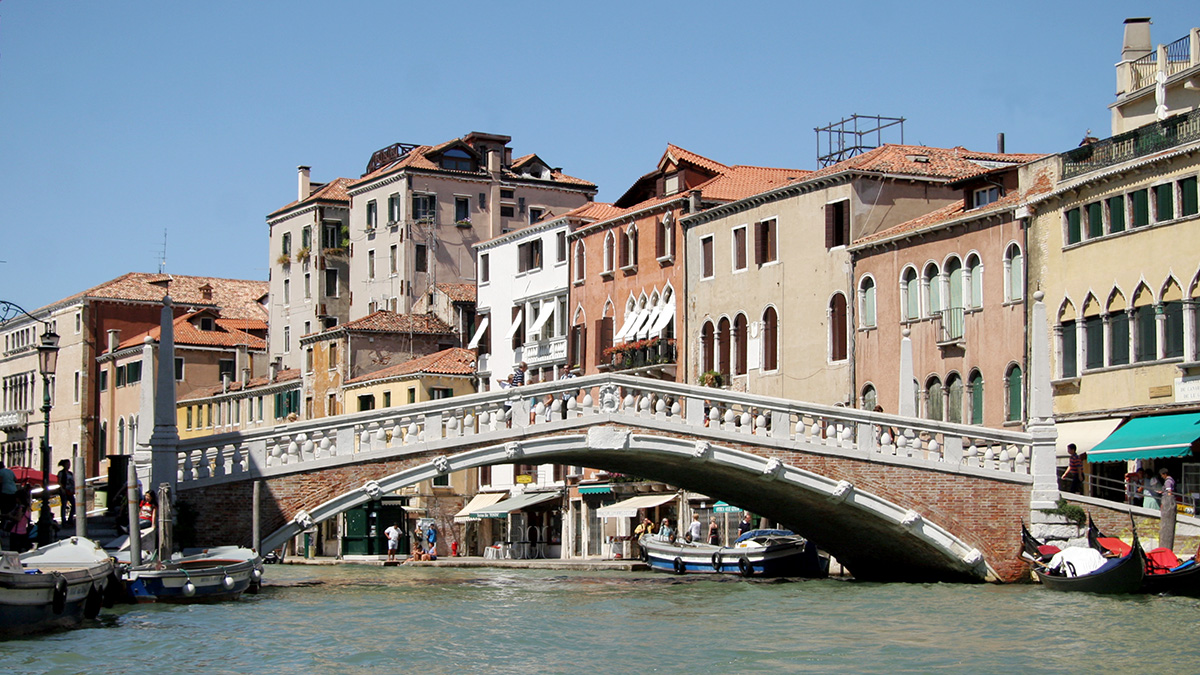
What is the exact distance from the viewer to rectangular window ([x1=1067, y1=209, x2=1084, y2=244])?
1073 inches

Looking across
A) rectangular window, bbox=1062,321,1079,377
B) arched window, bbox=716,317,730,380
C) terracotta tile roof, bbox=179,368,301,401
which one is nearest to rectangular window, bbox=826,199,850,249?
arched window, bbox=716,317,730,380

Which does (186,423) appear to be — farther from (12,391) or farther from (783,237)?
(783,237)

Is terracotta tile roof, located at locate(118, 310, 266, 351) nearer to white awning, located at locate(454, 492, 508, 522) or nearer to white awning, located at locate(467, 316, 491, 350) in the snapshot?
white awning, located at locate(467, 316, 491, 350)

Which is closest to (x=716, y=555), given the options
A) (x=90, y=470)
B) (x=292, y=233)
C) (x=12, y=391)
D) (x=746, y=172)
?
(x=746, y=172)

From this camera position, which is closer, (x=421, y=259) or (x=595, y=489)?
(x=595, y=489)

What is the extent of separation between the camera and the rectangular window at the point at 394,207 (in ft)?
171

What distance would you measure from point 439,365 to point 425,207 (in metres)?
6.32

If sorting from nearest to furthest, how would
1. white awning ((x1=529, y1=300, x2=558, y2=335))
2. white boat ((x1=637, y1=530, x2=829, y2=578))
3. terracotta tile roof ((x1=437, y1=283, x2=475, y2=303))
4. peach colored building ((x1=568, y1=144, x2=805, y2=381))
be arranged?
white boat ((x1=637, y1=530, x2=829, y2=578)), peach colored building ((x1=568, y1=144, x2=805, y2=381)), white awning ((x1=529, y1=300, x2=558, y2=335)), terracotta tile roof ((x1=437, y1=283, x2=475, y2=303))

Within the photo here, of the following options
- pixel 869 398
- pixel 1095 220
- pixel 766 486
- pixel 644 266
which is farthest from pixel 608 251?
pixel 766 486

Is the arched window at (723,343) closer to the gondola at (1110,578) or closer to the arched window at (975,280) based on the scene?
the arched window at (975,280)

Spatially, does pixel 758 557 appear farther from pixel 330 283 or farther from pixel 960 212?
pixel 330 283

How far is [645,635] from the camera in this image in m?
18.6

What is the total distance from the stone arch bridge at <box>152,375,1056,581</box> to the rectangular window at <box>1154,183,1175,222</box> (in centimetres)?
404

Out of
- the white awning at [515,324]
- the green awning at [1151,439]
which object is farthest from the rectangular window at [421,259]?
the green awning at [1151,439]
